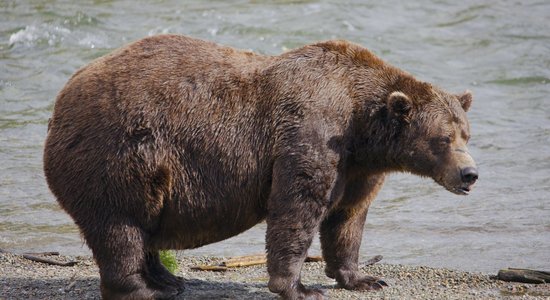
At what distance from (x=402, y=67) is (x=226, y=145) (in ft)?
40.2

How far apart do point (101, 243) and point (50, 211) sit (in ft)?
15.6

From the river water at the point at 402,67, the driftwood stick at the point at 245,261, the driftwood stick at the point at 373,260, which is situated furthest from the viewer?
the river water at the point at 402,67

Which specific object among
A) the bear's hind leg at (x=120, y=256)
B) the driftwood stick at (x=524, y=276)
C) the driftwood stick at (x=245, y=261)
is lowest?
the driftwood stick at (x=245, y=261)

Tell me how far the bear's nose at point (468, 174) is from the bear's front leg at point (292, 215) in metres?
1.04

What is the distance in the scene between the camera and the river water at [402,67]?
1173 cm

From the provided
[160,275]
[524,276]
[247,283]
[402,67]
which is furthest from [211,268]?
[402,67]

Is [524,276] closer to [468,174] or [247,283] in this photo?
[468,174]

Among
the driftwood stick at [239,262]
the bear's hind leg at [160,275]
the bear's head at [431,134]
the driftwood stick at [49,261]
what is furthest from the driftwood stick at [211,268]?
the bear's head at [431,134]

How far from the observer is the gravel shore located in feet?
29.4

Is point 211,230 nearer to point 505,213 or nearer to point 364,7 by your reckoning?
point 505,213

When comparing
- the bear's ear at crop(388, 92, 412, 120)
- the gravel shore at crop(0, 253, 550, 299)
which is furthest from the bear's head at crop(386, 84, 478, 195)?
the gravel shore at crop(0, 253, 550, 299)

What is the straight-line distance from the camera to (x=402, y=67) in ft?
65.9

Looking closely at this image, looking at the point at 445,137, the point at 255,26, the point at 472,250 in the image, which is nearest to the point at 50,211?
the point at 472,250

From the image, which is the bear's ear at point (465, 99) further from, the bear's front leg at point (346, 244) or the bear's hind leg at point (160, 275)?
the bear's hind leg at point (160, 275)
